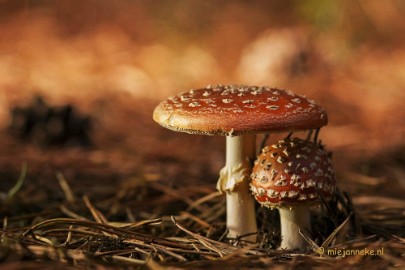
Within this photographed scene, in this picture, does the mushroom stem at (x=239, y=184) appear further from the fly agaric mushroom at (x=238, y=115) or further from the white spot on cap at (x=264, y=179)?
the white spot on cap at (x=264, y=179)

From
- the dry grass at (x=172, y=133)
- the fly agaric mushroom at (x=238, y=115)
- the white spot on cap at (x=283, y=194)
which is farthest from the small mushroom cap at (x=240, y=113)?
the dry grass at (x=172, y=133)

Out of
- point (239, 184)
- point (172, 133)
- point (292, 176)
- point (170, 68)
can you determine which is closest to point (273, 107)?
point (292, 176)

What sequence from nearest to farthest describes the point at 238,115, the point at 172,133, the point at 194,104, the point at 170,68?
1. the point at 238,115
2. the point at 194,104
3. the point at 172,133
4. the point at 170,68

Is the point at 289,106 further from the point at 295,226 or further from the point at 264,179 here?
the point at 295,226

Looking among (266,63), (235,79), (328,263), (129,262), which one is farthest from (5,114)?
(328,263)

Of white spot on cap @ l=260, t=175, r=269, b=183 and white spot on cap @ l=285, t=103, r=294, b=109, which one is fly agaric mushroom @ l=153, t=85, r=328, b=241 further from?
white spot on cap @ l=260, t=175, r=269, b=183

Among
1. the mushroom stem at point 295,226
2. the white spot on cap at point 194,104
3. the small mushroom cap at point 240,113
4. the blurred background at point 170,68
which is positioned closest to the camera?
the small mushroom cap at point 240,113
